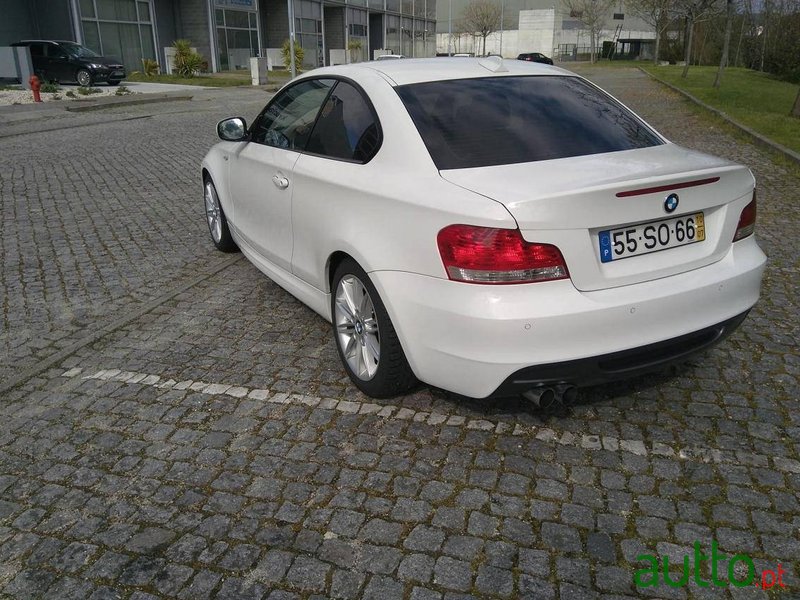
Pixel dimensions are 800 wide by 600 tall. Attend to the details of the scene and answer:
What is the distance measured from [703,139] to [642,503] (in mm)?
12160

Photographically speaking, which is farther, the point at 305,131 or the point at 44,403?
the point at 305,131

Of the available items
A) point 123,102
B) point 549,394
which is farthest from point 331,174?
point 123,102

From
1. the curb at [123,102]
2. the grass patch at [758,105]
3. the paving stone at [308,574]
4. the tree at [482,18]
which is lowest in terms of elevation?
the paving stone at [308,574]

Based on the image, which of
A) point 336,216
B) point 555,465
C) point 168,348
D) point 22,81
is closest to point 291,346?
point 168,348

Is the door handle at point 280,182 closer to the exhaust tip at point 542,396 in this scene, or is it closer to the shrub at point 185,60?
the exhaust tip at point 542,396

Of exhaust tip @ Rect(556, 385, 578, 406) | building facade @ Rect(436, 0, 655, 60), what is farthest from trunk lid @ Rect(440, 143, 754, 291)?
building facade @ Rect(436, 0, 655, 60)

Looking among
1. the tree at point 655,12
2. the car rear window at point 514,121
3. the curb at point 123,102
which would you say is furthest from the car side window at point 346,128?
the tree at point 655,12

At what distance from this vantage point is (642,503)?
9.54ft

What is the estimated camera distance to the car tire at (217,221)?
6219 mm

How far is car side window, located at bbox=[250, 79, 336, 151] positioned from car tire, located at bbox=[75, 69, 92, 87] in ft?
83.8

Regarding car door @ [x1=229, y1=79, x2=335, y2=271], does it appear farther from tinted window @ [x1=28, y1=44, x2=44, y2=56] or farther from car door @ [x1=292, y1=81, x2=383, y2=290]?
tinted window @ [x1=28, y1=44, x2=44, y2=56]

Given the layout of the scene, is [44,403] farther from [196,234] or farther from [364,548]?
[196,234]

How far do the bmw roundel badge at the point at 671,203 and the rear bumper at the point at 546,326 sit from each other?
0.30 metres

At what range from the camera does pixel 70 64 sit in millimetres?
27734
